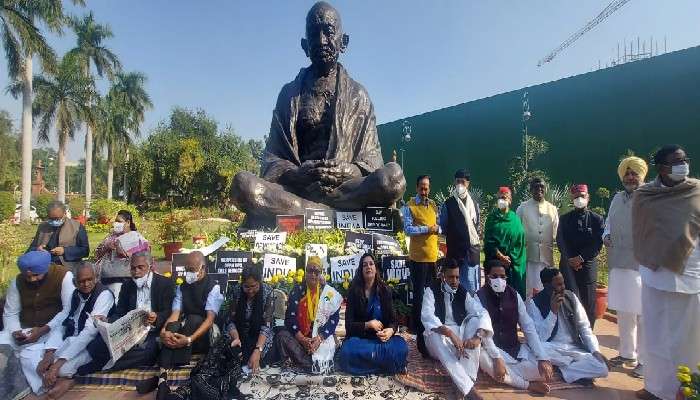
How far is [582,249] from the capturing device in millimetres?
4629

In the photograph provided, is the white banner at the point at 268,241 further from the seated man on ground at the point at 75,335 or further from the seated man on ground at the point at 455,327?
the seated man on ground at the point at 455,327

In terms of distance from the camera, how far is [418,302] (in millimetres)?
4473

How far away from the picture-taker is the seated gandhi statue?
6.13 meters

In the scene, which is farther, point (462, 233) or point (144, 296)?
point (462, 233)

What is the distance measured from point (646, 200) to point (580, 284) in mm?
1335

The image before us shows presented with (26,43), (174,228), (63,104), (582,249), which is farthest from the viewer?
(63,104)

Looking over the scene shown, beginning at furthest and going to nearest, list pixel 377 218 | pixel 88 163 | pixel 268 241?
pixel 88 163 < pixel 377 218 < pixel 268 241

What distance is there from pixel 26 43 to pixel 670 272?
22530 millimetres

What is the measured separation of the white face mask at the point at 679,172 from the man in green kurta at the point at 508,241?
1.66 m

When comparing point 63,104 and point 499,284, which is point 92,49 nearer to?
point 63,104

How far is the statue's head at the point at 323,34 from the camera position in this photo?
674cm

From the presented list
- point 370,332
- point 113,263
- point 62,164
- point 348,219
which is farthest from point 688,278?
point 62,164

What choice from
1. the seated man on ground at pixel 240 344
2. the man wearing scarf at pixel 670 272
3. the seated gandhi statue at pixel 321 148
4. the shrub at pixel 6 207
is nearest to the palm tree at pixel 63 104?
the shrub at pixel 6 207

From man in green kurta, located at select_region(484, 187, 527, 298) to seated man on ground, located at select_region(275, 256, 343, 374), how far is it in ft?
6.28
